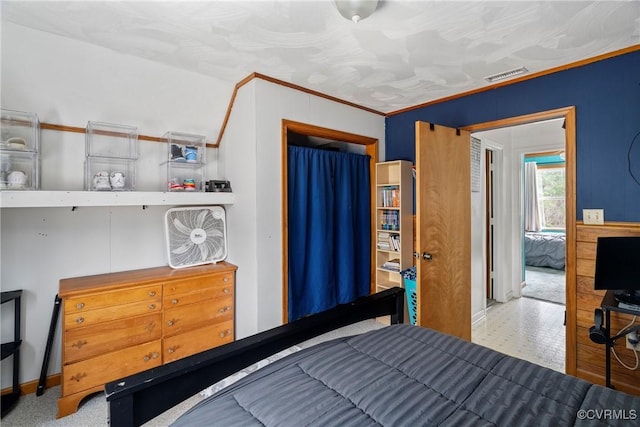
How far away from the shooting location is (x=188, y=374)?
1015mm

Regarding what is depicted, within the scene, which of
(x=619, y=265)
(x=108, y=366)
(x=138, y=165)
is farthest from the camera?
(x=138, y=165)

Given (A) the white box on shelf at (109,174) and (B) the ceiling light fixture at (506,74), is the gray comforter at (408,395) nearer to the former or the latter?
(A) the white box on shelf at (109,174)

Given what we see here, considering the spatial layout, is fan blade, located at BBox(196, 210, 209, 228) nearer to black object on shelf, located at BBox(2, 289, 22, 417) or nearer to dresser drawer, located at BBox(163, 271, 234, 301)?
dresser drawer, located at BBox(163, 271, 234, 301)

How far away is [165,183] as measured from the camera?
2.63 meters

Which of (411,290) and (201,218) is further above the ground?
(201,218)

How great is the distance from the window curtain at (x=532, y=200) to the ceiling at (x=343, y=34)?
593 cm

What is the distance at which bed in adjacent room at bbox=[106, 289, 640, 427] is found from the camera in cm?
90

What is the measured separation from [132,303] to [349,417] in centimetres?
186

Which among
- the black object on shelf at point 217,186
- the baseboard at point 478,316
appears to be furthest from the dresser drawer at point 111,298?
the baseboard at point 478,316

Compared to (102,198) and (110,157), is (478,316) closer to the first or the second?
(102,198)

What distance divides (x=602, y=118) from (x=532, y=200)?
5959mm

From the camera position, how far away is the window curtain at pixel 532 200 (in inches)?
281

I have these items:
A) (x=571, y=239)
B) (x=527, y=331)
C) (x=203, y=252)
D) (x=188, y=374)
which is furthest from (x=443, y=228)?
(x=188, y=374)

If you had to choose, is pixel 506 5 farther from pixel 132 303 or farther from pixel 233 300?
pixel 132 303
